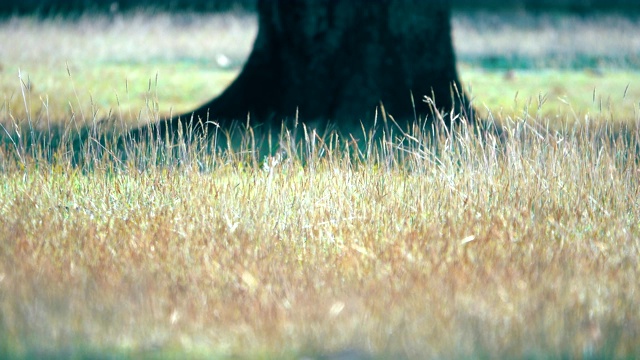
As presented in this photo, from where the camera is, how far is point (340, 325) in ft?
8.82

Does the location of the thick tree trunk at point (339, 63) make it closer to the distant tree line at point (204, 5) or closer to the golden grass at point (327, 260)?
the golden grass at point (327, 260)

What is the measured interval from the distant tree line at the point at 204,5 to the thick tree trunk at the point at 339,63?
1027cm

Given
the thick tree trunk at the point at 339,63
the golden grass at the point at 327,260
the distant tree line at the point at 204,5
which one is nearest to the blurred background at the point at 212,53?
the distant tree line at the point at 204,5

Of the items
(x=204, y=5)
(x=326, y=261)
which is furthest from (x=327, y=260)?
(x=204, y=5)

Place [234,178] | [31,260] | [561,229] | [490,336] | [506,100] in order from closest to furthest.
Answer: [490,336], [31,260], [561,229], [234,178], [506,100]

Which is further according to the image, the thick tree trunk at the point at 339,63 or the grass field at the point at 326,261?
the thick tree trunk at the point at 339,63

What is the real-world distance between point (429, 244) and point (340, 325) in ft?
2.82

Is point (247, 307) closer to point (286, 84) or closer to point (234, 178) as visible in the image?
point (234, 178)

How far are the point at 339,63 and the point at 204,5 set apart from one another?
13.6 metres

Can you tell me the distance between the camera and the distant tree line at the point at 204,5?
17.6m

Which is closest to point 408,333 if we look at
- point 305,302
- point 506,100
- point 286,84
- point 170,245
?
point 305,302

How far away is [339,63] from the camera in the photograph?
21.2ft

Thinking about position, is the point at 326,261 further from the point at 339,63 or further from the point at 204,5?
the point at 204,5

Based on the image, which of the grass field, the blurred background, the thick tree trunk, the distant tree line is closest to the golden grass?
the grass field
